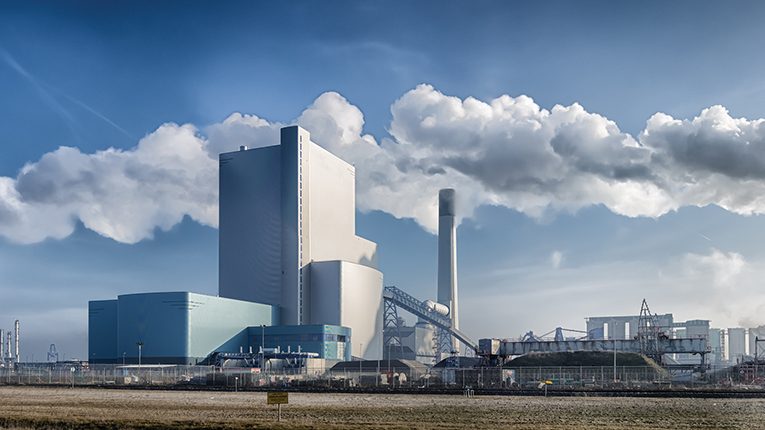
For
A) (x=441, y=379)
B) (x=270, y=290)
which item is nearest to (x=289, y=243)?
(x=270, y=290)

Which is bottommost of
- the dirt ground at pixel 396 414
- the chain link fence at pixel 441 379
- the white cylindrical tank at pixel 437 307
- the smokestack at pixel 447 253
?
the chain link fence at pixel 441 379

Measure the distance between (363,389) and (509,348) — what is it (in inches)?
1464

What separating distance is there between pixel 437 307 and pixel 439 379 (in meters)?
78.9

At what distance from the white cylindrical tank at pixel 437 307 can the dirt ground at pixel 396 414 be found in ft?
345

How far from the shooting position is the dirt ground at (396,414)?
111 feet

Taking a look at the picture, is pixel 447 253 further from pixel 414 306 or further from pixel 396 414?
pixel 396 414

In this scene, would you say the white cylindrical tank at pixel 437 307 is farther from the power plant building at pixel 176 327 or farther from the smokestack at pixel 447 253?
the power plant building at pixel 176 327

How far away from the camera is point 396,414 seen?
4000 cm

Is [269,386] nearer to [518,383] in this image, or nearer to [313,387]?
[313,387]

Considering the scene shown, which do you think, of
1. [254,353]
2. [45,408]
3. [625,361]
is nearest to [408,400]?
[45,408]

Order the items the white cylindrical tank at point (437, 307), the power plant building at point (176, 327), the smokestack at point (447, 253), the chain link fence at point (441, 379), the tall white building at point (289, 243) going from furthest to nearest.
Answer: the smokestack at point (447, 253) → the white cylindrical tank at point (437, 307) → the tall white building at point (289, 243) → the power plant building at point (176, 327) → the chain link fence at point (441, 379)

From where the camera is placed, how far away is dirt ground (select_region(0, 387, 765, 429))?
3369cm

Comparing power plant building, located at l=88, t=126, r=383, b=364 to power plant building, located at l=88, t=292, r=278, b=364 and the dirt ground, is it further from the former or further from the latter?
the dirt ground

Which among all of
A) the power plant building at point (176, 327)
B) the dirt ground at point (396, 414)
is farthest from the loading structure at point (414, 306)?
the dirt ground at point (396, 414)
